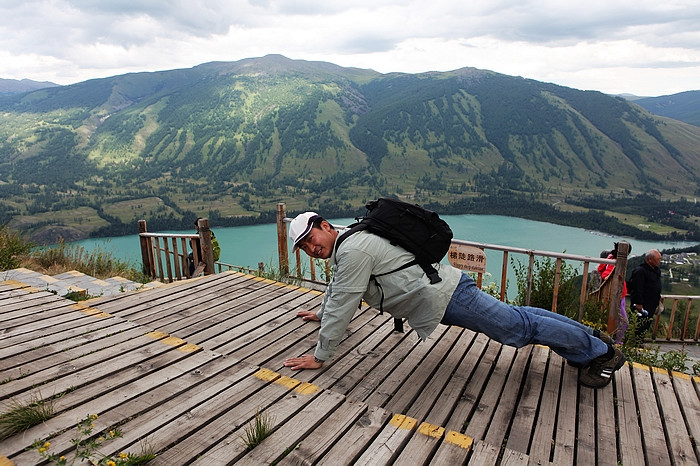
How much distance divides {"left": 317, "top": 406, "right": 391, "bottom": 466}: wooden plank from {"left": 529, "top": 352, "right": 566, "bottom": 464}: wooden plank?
2.43 feet

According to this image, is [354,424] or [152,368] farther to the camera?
[152,368]

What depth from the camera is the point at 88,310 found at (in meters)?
3.75

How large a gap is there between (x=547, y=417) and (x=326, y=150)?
136775 mm

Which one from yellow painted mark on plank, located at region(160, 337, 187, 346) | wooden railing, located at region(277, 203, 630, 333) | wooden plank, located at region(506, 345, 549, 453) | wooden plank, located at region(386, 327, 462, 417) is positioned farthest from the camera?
wooden railing, located at region(277, 203, 630, 333)


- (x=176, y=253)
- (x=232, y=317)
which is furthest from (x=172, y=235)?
(x=232, y=317)

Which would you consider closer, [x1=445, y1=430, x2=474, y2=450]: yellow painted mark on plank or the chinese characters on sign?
[x1=445, y1=430, x2=474, y2=450]: yellow painted mark on plank

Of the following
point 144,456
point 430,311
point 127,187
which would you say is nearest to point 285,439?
point 144,456

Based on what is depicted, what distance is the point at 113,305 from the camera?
4.04 metres

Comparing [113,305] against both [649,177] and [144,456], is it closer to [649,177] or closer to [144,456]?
[144,456]

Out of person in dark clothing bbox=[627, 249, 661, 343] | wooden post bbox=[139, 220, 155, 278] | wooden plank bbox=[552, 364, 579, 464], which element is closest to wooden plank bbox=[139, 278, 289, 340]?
wooden plank bbox=[552, 364, 579, 464]

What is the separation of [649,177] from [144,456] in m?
152

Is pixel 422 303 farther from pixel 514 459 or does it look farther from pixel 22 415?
pixel 22 415

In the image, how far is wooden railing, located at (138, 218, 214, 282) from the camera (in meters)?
6.31

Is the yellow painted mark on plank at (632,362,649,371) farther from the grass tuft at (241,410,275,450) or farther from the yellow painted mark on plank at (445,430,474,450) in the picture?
the grass tuft at (241,410,275,450)
